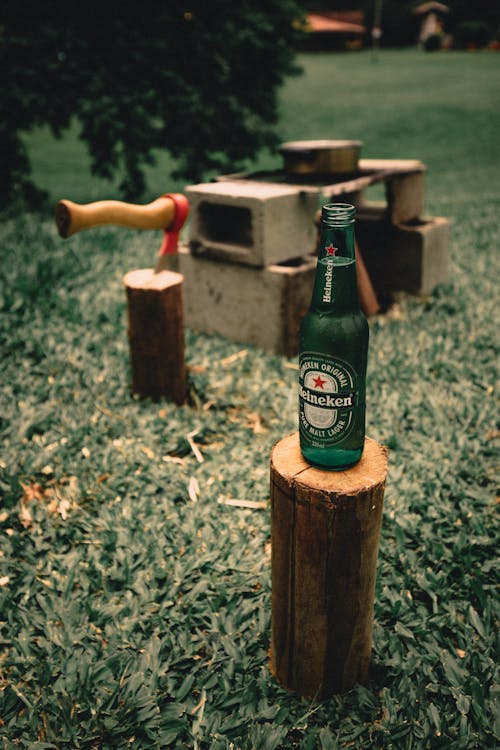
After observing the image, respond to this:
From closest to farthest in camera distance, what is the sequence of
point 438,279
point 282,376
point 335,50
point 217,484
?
1. point 217,484
2. point 282,376
3. point 438,279
4. point 335,50

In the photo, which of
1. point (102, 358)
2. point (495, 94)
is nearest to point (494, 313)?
point (102, 358)

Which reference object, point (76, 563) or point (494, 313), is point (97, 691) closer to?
point (76, 563)

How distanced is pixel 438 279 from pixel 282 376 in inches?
88.4

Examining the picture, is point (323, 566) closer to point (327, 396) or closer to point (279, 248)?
point (327, 396)

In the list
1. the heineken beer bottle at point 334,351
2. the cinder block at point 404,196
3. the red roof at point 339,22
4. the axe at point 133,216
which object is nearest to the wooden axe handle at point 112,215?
the axe at point 133,216

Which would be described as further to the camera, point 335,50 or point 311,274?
point 335,50

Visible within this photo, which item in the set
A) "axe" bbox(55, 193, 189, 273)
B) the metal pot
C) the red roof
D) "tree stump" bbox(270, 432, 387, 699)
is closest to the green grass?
"tree stump" bbox(270, 432, 387, 699)

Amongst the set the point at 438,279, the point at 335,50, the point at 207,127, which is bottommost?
the point at 438,279

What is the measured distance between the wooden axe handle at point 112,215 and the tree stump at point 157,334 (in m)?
0.36

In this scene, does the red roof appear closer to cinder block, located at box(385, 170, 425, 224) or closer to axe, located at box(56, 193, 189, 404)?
cinder block, located at box(385, 170, 425, 224)

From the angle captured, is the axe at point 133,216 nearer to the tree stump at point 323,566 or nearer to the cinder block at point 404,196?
the tree stump at point 323,566

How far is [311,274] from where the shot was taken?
4.58 meters

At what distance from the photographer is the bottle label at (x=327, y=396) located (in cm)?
185

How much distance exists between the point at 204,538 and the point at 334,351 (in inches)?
52.9
